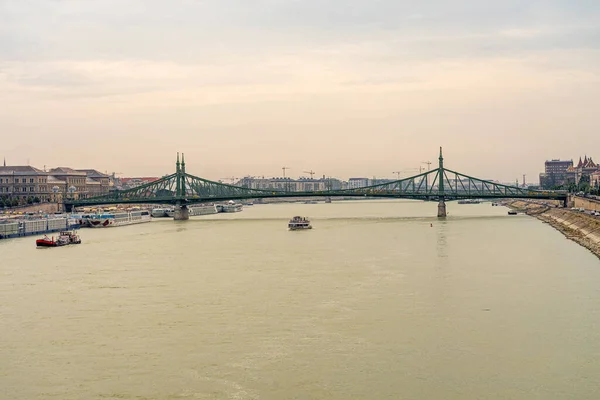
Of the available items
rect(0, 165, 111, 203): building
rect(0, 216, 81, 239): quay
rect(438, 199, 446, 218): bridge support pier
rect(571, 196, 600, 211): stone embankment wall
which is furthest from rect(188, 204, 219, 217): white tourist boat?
rect(571, 196, 600, 211): stone embankment wall

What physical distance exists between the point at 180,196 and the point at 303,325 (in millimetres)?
50107

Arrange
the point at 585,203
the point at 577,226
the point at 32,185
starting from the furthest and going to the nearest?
1. the point at 32,185
2. the point at 585,203
3. the point at 577,226

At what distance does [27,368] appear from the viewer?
1446 centimetres

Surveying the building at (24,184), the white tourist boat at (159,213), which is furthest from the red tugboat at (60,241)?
the building at (24,184)

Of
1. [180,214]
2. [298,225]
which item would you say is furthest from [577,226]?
[180,214]

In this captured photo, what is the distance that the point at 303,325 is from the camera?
57.1 ft

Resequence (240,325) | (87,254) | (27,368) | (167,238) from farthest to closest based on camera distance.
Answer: (167,238)
(87,254)
(240,325)
(27,368)

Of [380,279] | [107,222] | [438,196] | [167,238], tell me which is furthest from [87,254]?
[438,196]

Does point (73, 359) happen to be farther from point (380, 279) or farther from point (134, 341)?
point (380, 279)

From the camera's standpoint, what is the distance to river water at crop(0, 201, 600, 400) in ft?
43.8

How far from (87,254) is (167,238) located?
884 centimetres

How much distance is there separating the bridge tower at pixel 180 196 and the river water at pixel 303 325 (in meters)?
30.9

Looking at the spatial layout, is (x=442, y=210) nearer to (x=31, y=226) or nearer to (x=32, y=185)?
(x=31, y=226)

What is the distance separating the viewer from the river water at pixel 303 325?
13352mm
